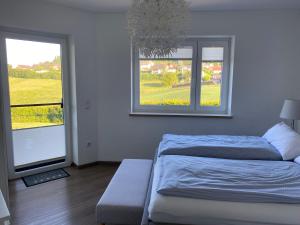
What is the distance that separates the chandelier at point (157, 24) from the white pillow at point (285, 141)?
1.68m

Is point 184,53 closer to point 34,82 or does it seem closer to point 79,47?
point 79,47

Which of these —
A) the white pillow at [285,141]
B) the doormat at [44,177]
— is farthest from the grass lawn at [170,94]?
the doormat at [44,177]

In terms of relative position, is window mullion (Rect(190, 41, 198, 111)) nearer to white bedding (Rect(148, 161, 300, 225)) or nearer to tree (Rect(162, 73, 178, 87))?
tree (Rect(162, 73, 178, 87))

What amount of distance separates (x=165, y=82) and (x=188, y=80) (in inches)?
15.1

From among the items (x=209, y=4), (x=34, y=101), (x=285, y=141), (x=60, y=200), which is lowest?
(x=60, y=200)

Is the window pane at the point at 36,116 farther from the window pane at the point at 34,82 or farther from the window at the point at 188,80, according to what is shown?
the window at the point at 188,80

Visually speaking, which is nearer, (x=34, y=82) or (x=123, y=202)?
(x=123, y=202)

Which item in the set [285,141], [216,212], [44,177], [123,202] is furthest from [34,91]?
[285,141]

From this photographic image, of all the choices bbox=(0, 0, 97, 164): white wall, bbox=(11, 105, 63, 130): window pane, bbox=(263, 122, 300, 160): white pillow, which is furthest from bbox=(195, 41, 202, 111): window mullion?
bbox=(11, 105, 63, 130): window pane

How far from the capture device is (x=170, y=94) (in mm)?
3840

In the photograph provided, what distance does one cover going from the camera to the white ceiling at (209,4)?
3035 millimetres

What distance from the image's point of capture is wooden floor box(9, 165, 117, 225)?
2.36 m

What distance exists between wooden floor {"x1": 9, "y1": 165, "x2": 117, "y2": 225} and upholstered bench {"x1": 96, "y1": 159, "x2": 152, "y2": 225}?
449 mm

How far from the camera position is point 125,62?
12.0ft
